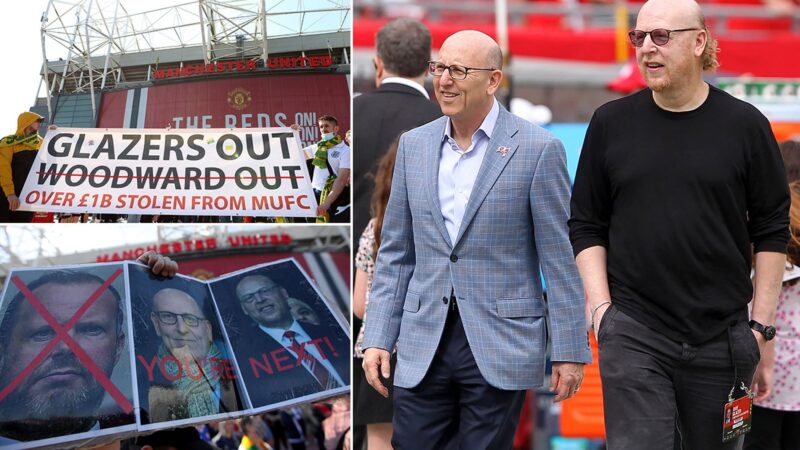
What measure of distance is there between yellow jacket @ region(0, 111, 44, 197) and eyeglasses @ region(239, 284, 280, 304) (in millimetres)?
912

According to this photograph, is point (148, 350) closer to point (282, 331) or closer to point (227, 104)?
point (282, 331)

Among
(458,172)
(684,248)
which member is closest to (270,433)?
(458,172)

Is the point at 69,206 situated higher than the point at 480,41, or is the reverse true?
the point at 480,41

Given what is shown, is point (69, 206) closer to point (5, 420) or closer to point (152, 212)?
point (152, 212)

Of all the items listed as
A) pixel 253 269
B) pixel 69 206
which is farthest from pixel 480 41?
pixel 69 206

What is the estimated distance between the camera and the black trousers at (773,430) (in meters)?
4.79

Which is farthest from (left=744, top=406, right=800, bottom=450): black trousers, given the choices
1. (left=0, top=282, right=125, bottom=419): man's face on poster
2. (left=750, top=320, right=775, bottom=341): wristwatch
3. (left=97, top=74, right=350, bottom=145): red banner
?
(left=0, top=282, right=125, bottom=419): man's face on poster

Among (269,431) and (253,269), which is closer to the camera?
(253,269)

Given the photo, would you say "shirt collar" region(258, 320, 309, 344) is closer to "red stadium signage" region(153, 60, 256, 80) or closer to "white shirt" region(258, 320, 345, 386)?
"white shirt" region(258, 320, 345, 386)

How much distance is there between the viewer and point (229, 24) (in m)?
4.20

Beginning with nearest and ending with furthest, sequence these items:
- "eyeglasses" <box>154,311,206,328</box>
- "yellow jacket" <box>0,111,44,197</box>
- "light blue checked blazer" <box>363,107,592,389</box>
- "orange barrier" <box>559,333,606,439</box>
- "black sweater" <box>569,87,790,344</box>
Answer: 1. "black sweater" <box>569,87,790,344</box>
2. "light blue checked blazer" <box>363,107,592,389</box>
3. "yellow jacket" <box>0,111,44,197</box>
4. "eyeglasses" <box>154,311,206,328</box>
5. "orange barrier" <box>559,333,606,439</box>

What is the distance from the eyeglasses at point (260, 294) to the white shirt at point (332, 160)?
0.44 metres

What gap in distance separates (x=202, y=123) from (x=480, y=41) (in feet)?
3.59

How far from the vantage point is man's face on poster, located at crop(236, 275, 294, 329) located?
14.6ft
